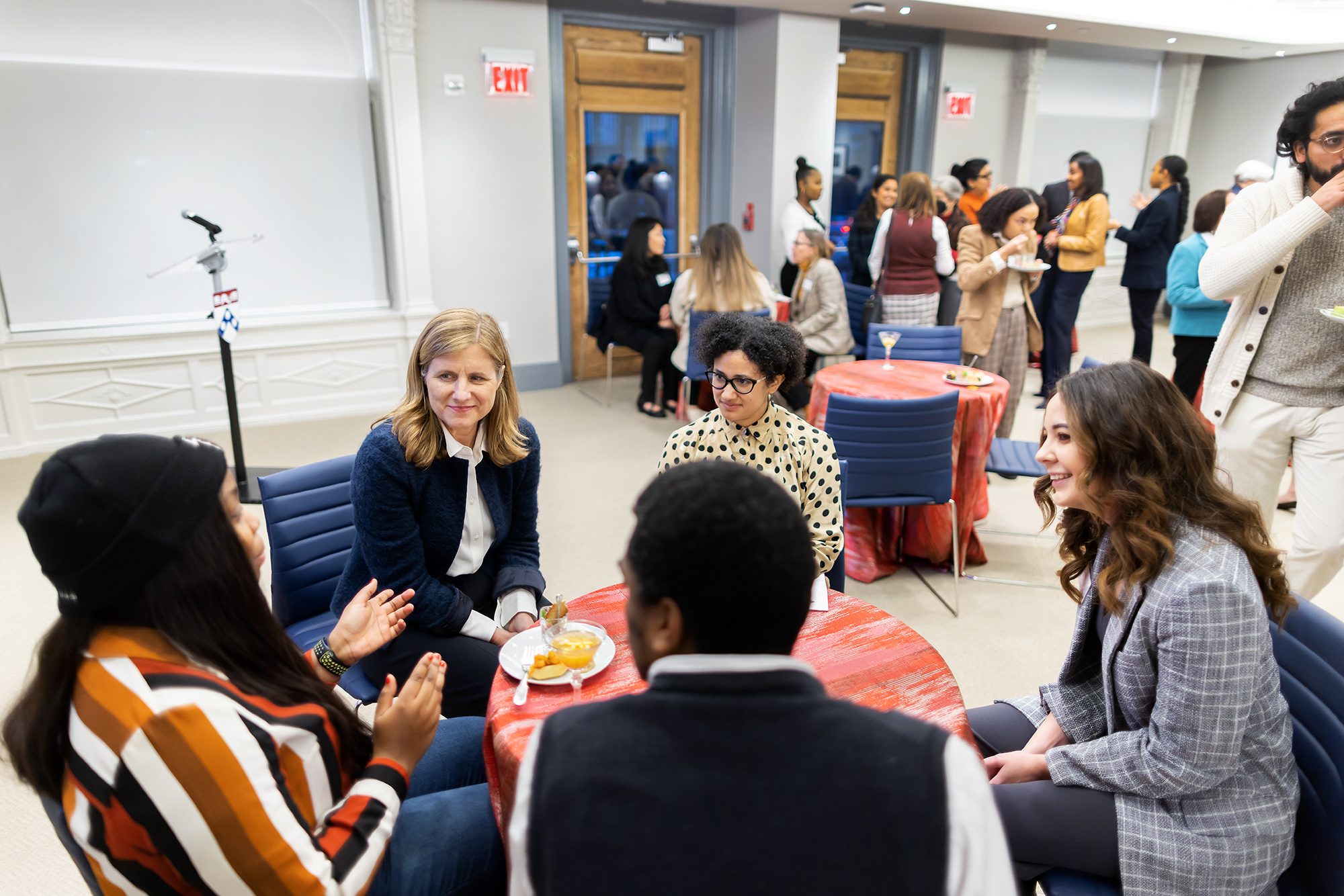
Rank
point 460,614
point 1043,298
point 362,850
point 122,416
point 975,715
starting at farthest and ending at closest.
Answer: point 1043,298, point 122,416, point 460,614, point 975,715, point 362,850

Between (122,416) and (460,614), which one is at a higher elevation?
(460,614)

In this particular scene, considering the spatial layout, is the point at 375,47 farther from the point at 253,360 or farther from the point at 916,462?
the point at 916,462

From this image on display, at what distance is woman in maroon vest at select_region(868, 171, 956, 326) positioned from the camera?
520cm

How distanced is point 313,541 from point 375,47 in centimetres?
424

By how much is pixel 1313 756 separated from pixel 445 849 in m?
1.45

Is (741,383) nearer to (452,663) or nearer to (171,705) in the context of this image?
(452,663)

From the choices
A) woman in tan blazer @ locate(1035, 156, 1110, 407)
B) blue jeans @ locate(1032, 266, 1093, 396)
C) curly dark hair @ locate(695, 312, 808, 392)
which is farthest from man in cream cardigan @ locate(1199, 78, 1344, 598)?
blue jeans @ locate(1032, 266, 1093, 396)

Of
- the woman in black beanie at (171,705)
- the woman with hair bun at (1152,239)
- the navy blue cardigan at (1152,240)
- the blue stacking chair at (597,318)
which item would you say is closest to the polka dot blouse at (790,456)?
the woman in black beanie at (171,705)

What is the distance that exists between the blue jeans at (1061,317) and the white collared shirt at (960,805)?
5.48 meters

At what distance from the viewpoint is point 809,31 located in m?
6.38

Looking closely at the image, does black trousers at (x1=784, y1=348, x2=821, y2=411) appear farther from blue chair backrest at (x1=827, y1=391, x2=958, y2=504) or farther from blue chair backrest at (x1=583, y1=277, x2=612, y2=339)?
blue chair backrest at (x1=827, y1=391, x2=958, y2=504)

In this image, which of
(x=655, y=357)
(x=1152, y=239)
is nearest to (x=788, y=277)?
(x=655, y=357)

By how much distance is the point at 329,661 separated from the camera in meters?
1.68

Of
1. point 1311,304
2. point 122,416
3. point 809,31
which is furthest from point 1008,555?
point 122,416
